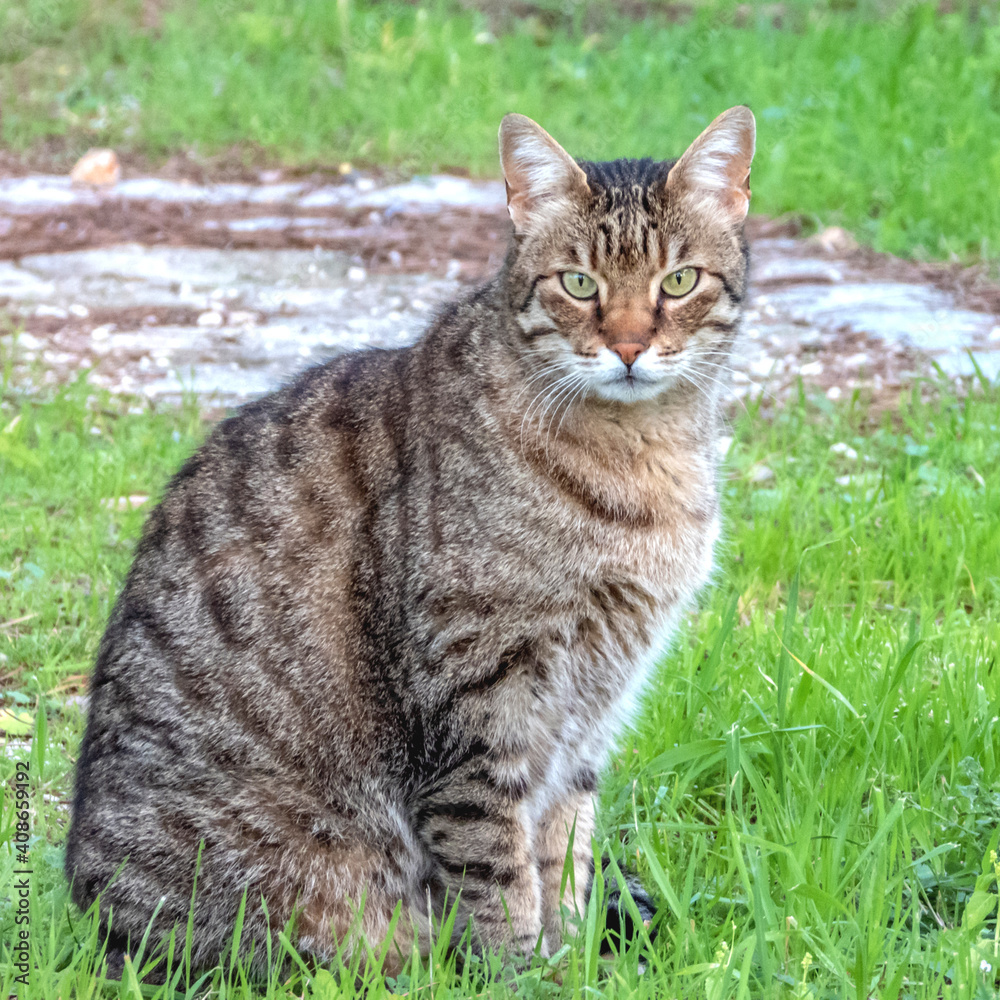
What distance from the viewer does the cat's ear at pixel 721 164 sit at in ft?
10.0

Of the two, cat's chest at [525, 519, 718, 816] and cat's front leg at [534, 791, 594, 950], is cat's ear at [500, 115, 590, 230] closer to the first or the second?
cat's chest at [525, 519, 718, 816]

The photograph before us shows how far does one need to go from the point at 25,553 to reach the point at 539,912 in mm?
2614

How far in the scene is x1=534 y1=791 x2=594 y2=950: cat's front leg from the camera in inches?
122

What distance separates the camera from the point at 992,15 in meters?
10.7

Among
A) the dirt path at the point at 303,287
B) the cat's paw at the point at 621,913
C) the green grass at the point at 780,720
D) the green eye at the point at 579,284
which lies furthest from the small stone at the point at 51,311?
the cat's paw at the point at 621,913

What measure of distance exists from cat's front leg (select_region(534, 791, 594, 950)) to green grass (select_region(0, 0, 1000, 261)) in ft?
17.2

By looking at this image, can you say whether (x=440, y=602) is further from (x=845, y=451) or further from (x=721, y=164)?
(x=845, y=451)

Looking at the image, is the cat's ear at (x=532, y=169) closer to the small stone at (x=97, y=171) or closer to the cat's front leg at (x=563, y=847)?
the cat's front leg at (x=563, y=847)

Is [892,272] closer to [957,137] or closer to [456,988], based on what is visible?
[957,137]

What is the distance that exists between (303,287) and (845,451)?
3.62m

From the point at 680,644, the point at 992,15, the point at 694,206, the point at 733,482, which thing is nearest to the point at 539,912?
the point at 680,644

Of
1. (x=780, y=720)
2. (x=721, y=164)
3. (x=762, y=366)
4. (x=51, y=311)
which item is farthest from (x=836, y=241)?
(x=780, y=720)

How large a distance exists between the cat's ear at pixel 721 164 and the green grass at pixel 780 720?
3.38 feet

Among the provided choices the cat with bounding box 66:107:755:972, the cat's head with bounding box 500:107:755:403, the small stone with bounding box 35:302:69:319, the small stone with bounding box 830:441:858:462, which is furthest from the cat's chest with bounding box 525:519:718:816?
the small stone with bounding box 35:302:69:319
